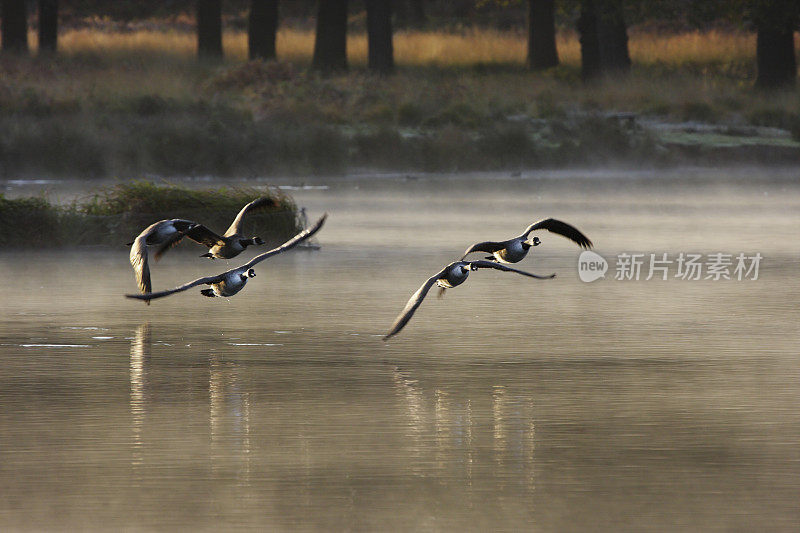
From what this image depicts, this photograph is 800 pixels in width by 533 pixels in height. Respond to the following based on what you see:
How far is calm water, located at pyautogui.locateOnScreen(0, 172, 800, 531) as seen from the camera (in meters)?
9.27

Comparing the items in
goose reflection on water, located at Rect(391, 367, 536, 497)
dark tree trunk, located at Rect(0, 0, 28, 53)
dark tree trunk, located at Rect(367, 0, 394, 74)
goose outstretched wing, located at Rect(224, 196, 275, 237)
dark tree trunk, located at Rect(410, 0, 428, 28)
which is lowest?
goose reflection on water, located at Rect(391, 367, 536, 497)

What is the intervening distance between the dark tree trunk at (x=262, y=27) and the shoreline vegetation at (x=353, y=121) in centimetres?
385

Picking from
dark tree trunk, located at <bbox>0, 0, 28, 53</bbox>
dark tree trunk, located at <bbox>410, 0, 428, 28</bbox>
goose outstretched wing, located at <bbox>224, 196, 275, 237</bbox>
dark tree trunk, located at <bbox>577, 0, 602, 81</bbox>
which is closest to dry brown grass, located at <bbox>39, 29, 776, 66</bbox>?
dark tree trunk, located at <bbox>0, 0, 28, 53</bbox>

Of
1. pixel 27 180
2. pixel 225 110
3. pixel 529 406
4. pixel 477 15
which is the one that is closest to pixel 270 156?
pixel 225 110

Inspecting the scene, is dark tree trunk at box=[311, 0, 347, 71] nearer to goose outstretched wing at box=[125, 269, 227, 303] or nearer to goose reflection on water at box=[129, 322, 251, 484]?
goose reflection on water at box=[129, 322, 251, 484]

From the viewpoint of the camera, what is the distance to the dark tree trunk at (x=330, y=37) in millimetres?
51625

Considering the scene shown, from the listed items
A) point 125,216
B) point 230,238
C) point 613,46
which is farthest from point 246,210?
point 613,46

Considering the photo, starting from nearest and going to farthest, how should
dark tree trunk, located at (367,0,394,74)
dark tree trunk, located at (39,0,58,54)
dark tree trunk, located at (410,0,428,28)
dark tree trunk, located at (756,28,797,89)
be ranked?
dark tree trunk, located at (756,28,797,89) < dark tree trunk, located at (367,0,394,74) < dark tree trunk, located at (39,0,58,54) < dark tree trunk, located at (410,0,428,28)

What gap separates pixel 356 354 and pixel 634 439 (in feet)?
13.1

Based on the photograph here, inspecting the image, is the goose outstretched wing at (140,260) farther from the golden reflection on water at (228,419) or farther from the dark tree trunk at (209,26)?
the dark tree trunk at (209,26)

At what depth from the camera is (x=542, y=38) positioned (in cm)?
5666

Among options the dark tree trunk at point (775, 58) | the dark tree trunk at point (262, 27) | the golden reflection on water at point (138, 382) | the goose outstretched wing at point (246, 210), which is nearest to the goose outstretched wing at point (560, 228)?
the goose outstretched wing at point (246, 210)

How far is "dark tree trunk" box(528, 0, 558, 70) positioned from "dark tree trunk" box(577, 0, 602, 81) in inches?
182

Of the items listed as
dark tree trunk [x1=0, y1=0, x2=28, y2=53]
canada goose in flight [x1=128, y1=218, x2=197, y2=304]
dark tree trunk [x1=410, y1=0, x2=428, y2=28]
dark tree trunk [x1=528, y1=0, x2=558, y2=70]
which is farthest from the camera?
dark tree trunk [x1=410, y1=0, x2=428, y2=28]
